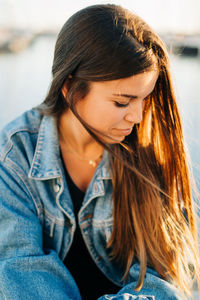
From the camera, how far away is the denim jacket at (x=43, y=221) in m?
1.20

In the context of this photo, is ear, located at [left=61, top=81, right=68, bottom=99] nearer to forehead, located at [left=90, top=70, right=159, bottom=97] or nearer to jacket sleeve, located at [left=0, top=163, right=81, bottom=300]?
forehead, located at [left=90, top=70, right=159, bottom=97]

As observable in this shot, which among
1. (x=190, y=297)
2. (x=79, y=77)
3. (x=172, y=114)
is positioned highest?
(x=79, y=77)

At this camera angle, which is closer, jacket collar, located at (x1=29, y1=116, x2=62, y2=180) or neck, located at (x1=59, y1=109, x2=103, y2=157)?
jacket collar, located at (x1=29, y1=116, x2=62, y2=180)

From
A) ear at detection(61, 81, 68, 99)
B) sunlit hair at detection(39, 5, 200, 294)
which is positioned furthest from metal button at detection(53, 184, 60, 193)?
ear at detection(61, 81, 68, 99)

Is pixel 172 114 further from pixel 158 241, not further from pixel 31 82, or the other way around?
pixel 31 82

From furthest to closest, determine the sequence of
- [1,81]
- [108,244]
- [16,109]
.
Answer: [1,81], [16,109], [108,244]

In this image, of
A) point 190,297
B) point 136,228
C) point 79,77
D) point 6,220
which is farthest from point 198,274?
point 79,77

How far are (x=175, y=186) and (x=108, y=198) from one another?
290mm

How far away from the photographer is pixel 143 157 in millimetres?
1474

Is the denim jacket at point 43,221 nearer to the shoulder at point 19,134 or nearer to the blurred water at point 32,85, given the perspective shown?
the shoulder at point 19,134

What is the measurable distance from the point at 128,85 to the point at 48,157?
1.50 ft

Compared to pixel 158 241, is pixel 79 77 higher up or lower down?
higher up

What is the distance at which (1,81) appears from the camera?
20.7 ft

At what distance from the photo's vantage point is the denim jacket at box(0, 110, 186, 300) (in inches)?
47.3
